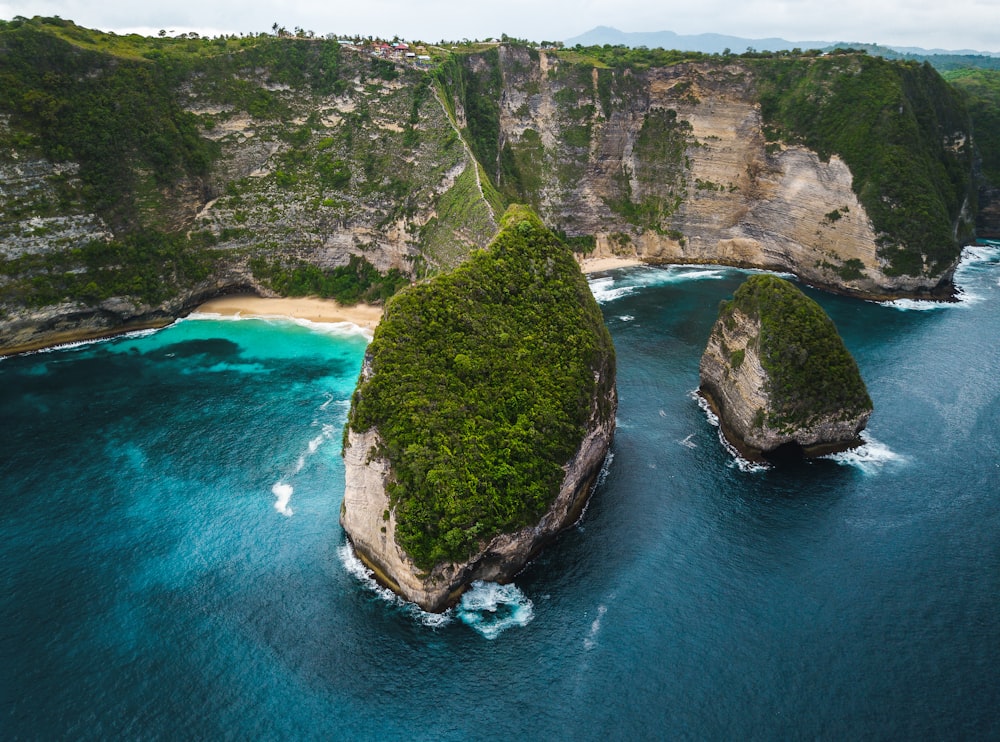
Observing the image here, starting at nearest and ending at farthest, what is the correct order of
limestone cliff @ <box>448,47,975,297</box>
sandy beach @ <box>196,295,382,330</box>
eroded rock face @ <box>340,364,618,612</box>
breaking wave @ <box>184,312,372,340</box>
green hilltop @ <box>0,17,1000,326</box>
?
1. eroded rock face @ <box>340,364,618,612</box>
2. green hilltop @ <box>0,17,1000,326</box>
3. breaking wave @ <box>184,312,372,340</box>
4. sandy beach @ <box>196,295,382,330</box>
5. limestone cliff @ <box>448,47,975,297</box>

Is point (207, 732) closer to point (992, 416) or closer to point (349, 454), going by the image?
point (349, 454)

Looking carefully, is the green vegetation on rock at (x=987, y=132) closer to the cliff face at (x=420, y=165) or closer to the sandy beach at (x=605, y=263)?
the cliff face at (x=420, y=165)

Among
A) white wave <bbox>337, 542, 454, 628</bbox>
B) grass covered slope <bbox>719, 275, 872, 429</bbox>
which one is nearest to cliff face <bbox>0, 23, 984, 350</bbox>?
grass covered slope <bbox>719, 275, 872, 429</bbox>

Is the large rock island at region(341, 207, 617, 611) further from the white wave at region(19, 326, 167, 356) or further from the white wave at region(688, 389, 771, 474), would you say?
the white wave at region(19, 326, 167, 356)

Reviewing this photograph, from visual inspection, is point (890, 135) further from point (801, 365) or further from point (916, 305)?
point (801, 365)

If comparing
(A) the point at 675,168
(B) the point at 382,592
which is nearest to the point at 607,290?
(A) the point at 675,168

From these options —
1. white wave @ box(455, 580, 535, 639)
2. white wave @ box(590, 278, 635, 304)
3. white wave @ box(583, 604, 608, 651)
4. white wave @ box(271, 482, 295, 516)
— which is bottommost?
white wave @ box(583, 604, 608, 651)

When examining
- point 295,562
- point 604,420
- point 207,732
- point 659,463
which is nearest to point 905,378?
point 659,463
